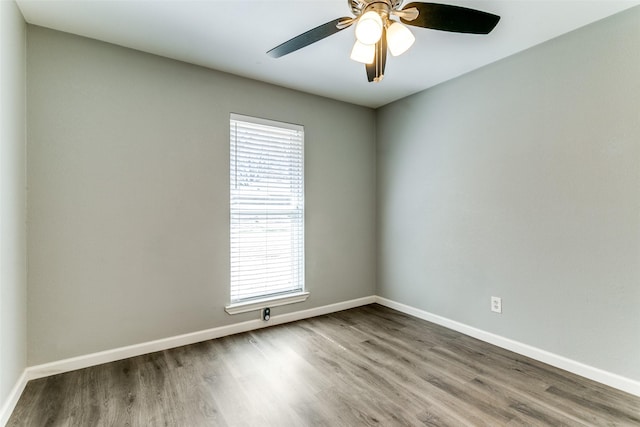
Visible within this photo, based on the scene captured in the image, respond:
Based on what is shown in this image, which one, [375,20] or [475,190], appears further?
[475,190]

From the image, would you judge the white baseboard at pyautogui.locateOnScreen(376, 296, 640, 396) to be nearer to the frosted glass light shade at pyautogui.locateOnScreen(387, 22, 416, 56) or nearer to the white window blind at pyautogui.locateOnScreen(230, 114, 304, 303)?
the white window blind at pyautogui.locateOnScreen(230, 114, 304, 303)

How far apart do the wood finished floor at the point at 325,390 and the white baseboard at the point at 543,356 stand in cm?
6

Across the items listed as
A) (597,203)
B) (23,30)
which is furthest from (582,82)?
(23,30)

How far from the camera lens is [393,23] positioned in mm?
1668

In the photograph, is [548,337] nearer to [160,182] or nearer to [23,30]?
[160,182]

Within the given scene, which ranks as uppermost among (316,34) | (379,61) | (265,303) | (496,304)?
(316,34)

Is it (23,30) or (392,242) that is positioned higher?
(23,30)

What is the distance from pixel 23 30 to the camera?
6.82ft

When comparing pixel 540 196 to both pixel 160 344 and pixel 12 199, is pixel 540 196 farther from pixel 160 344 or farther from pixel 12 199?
pixel 12 199

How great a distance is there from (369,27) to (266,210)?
6.56 feet

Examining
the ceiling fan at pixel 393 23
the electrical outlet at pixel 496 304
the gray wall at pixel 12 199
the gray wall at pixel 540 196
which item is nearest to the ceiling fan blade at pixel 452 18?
the ceiling fan at pixel 393 23

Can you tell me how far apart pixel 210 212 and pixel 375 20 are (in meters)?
2.04

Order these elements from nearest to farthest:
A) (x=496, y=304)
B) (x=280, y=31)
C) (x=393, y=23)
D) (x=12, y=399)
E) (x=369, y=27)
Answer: (x=369, y=27) → (x=393, y=23) → (x=12, y=399) → (x=280, y=31) → (x=496, y=304)

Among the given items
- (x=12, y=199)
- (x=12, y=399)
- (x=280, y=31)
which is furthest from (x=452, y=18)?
(x=12, y=399)
